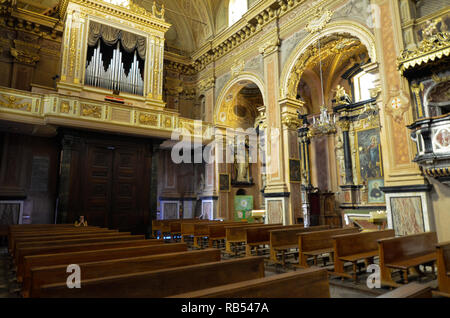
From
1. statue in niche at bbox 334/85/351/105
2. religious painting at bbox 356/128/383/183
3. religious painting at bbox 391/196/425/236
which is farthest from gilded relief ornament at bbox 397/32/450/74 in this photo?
statue in niche at bbox 334/85/351/105

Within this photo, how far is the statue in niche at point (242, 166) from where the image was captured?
14578 millimetres

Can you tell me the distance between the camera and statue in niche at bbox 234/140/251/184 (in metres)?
14.6

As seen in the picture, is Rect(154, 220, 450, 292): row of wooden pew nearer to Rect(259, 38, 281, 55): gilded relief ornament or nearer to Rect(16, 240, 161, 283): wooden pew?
Rect(16, 240, 161, 283): wooden pew

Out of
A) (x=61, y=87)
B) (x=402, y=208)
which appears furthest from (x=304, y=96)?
(x=61, y=87)

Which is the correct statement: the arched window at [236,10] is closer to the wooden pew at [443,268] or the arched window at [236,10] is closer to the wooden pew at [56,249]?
the wooden pew at [56,249]

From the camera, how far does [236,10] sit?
42.6 feet

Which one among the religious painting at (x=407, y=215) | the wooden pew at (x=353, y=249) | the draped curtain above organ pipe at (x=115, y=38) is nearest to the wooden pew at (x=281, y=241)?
the wooden pew at (x=353, y=249)

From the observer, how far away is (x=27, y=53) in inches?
456

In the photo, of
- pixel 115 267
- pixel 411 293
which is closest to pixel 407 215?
pixel 411 293

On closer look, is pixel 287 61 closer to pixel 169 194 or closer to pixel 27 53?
pixel 169 194

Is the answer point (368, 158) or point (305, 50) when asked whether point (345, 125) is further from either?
point (305, 50)

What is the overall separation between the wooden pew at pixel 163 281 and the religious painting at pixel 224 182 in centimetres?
1044

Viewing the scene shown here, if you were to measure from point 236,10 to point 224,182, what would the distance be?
25.5 ft

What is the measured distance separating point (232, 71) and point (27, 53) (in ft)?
27.3
